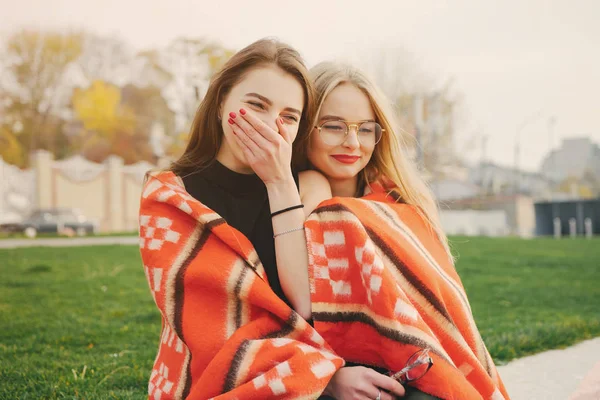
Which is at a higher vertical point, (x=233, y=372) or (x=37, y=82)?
(x=37, y=82)

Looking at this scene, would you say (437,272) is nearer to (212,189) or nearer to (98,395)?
(212,189)

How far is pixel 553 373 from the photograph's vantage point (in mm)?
3553

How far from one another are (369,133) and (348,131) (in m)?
0.11

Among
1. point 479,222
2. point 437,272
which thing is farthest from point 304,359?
point 479,222

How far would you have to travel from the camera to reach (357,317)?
1.96 m

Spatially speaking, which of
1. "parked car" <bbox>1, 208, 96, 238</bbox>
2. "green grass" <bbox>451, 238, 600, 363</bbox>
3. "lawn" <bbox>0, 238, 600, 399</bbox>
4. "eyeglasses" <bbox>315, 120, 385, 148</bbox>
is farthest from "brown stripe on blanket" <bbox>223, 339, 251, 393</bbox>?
"parked car" <bbox>1, 208, 96, 238</bbox>

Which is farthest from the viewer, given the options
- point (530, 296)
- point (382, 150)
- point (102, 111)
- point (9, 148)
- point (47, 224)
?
point (102, 111)

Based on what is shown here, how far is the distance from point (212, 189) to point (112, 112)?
38.6 metres

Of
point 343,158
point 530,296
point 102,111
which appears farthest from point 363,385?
point 102,111

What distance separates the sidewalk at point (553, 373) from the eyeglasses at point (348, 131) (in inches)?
55.1

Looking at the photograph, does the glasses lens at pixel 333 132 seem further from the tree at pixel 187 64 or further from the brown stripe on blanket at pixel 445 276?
the tree at pixel 187 64

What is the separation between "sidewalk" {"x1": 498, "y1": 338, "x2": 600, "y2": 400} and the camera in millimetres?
3077

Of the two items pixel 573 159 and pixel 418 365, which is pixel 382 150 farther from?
pixel 573 159

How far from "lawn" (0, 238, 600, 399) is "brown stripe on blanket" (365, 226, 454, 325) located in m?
0.88
